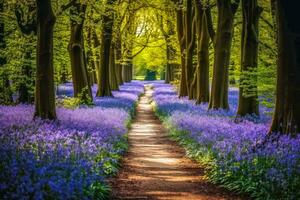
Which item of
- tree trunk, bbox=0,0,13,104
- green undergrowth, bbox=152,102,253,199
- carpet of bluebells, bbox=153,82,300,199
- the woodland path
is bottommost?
the woodland path

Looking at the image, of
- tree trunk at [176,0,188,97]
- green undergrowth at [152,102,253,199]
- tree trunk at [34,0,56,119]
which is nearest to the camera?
green undergrowth at [152,102,253,199]

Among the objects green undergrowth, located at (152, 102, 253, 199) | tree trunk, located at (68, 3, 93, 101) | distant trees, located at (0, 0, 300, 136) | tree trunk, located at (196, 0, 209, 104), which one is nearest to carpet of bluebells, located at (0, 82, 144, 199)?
green undergrowth, located at (152, 102, 253, 199)

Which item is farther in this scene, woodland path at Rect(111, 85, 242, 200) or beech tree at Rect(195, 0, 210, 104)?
beech tree at Rect(195, 0, 210, 104)

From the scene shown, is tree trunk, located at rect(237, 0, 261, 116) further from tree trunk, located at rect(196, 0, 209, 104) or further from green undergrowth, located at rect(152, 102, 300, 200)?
tree trunk, located at rect(196, 0, 209, 104)

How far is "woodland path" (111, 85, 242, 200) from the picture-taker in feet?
26.8

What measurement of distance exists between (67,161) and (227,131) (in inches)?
231

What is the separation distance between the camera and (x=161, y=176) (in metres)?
9.90

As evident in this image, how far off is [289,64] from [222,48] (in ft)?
31.2

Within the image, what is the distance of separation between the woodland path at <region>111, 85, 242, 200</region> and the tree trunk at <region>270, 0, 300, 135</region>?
7.73ft

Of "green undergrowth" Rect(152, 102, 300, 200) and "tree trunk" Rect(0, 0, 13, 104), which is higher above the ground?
"tree trunk" Rect(0, 0, 13, 104)

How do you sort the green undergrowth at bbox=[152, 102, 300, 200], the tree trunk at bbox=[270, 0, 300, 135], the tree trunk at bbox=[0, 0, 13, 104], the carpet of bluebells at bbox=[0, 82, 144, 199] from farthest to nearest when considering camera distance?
the tree trunk at bbox=[0, 0, 13, 104] → the tree trunk at bbox=[270, 0, 300, 135] → the green undergrowth at bbox=[152, 102, 300, 200] → the carpet of bluebells at bbox=[0, 82, 144, 199]

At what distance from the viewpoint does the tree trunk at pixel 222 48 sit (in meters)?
18.7

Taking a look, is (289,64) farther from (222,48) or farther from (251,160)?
(222,48)

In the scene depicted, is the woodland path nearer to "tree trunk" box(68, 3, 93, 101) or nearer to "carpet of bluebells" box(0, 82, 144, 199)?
"carpet of bluebells" box(0, 82, 144, 199)
